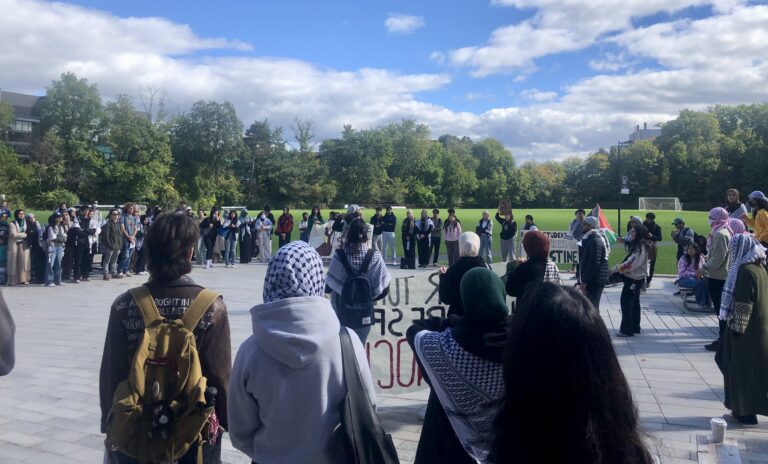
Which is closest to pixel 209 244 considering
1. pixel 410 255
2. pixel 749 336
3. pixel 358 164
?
pixel 410 255

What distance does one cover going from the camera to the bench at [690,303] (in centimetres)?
1221

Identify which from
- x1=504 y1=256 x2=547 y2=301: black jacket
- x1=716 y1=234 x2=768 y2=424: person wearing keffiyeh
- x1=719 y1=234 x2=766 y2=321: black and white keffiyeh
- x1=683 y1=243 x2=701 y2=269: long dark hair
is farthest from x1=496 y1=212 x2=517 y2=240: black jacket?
x1=504 y1=256 x2=547 y2=301: black jacket

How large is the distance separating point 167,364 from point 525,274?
3.62 m

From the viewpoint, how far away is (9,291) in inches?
574

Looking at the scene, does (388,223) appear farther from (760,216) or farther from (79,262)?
(760,216)

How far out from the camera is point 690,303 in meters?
13.0

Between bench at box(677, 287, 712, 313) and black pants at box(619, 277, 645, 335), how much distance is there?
3.19 metres

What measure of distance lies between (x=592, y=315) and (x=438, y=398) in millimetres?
1209

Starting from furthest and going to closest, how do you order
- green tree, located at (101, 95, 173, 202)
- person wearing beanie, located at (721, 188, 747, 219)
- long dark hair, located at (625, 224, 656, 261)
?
green tree, located at (101, 95, 173, 202) → person wearing beanie, located at (721, 188, 747, 219) → long dark hair, located at (625, 224, 656, 261)

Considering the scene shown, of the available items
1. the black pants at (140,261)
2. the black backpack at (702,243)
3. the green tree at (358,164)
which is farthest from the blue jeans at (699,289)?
the green tree at (358,164)

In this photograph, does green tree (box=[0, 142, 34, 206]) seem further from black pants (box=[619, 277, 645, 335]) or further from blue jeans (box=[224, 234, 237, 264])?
black pants (box=[619, 277, 645, 335])

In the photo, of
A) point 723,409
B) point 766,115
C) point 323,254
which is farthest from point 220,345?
point 766,115

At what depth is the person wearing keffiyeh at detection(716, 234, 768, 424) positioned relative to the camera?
18.2ft

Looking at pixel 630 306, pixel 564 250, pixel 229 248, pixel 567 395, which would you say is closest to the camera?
pixel 567 395
